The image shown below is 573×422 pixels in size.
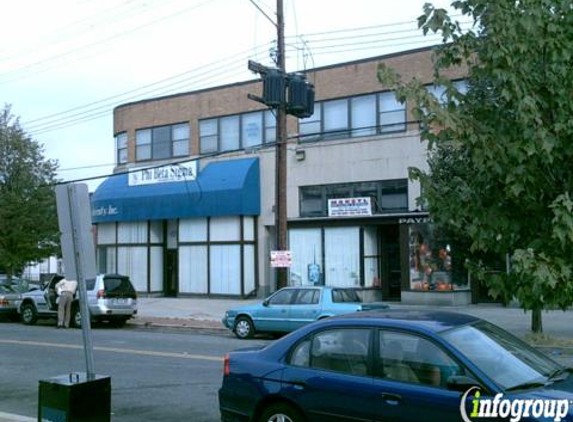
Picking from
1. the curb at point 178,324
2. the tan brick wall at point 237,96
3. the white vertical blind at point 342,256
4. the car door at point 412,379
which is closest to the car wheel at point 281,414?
the car door at point 412,379

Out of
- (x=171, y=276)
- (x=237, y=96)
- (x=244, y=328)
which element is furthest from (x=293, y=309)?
(x=171, y=276)

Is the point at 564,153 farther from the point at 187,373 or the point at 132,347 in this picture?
the point at 132,347

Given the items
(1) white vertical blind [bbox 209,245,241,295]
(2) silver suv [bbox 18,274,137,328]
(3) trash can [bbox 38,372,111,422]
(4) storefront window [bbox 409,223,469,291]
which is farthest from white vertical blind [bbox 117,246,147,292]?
(3) trash can [bbox 38,372,111,422]

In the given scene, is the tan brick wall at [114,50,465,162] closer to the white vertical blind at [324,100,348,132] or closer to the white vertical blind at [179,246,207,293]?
the white vertical blind at [324,100,348,132]

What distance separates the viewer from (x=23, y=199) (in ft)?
91.6

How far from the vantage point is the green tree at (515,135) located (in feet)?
20.0

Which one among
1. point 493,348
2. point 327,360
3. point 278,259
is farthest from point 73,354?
point 493,348

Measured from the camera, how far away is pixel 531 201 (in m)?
6.45

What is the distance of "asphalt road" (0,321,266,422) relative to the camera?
373 inches

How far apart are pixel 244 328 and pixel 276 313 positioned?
1.09 m

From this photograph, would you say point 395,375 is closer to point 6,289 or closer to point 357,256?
point 357,256

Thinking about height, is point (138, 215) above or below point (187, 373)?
above

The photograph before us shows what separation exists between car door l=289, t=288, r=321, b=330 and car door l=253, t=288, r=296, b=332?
0.15 meters

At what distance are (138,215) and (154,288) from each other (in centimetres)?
352
